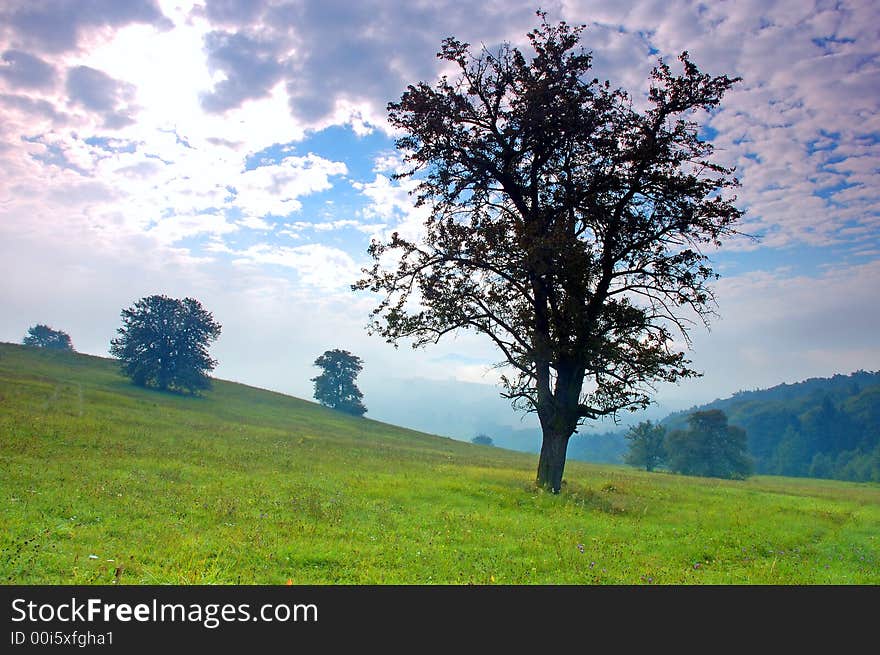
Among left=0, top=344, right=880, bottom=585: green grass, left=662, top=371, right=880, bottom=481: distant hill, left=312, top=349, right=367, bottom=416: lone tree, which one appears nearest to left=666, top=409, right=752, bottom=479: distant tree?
left=662, top=371, right=880, bottom=481: distant hill

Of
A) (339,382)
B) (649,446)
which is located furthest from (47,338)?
(649,446)

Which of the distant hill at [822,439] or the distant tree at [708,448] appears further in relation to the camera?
the distant hill at [822,439]

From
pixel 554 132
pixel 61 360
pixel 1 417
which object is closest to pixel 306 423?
pixel 61 360

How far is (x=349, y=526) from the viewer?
13.6 meters

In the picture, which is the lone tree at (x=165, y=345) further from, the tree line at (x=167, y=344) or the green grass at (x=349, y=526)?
the green grass at (x=349, y=526)

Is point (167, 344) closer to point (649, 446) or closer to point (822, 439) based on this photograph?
point (649, 446)

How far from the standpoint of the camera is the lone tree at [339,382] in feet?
352

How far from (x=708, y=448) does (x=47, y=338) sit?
141 m

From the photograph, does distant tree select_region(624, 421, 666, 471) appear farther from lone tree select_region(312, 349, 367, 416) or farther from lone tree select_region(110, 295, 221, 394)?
lone tree select_region(110, 295, 221, 394)

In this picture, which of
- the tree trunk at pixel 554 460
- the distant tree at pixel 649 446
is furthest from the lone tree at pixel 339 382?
the tree trunk at pixel 554 460

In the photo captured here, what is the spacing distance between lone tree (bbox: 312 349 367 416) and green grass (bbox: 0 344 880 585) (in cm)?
7837

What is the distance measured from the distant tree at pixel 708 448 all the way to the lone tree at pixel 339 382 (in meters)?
57.8
